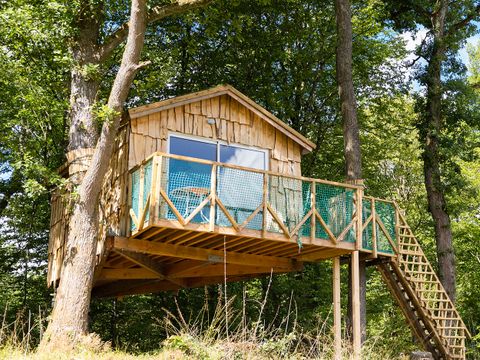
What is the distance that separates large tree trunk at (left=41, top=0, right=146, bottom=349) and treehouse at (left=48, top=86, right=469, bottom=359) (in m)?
0.59

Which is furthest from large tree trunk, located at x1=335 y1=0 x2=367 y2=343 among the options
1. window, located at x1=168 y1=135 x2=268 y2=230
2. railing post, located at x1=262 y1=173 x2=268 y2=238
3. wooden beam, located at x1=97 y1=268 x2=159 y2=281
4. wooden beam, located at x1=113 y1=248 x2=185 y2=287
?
wooden beam, located at x1=97 y1=268 x2=159 y2=281

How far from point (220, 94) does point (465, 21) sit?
919 cm

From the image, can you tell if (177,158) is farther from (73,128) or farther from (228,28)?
(228,28)

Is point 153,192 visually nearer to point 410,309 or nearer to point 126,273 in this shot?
point 126,273

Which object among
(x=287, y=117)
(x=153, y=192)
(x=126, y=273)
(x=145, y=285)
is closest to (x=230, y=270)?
(x=126, y=273)

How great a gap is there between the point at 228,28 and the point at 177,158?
11.2 metres

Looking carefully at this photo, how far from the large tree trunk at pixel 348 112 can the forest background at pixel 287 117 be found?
2794 mm

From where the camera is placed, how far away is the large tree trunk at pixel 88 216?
38.3 ft

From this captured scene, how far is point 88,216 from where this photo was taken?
40.0 feet

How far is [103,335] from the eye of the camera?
20969 millimetres

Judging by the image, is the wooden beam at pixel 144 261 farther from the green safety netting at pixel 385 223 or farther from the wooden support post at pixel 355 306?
the green safety netting at pixel 385 223

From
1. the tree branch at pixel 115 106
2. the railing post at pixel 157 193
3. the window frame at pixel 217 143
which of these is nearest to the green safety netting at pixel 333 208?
the window frame at pixel 217 143

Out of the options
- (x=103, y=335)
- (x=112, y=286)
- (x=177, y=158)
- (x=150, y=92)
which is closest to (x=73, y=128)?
(x=177, y=158)

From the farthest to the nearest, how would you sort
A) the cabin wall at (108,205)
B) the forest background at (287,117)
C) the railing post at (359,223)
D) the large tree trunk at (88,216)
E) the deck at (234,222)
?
the forest background at (287,117), the railing post at (359,223), the cabin wall at (108,205), the large tree trunk at (88,216), the deck at (234,222)
